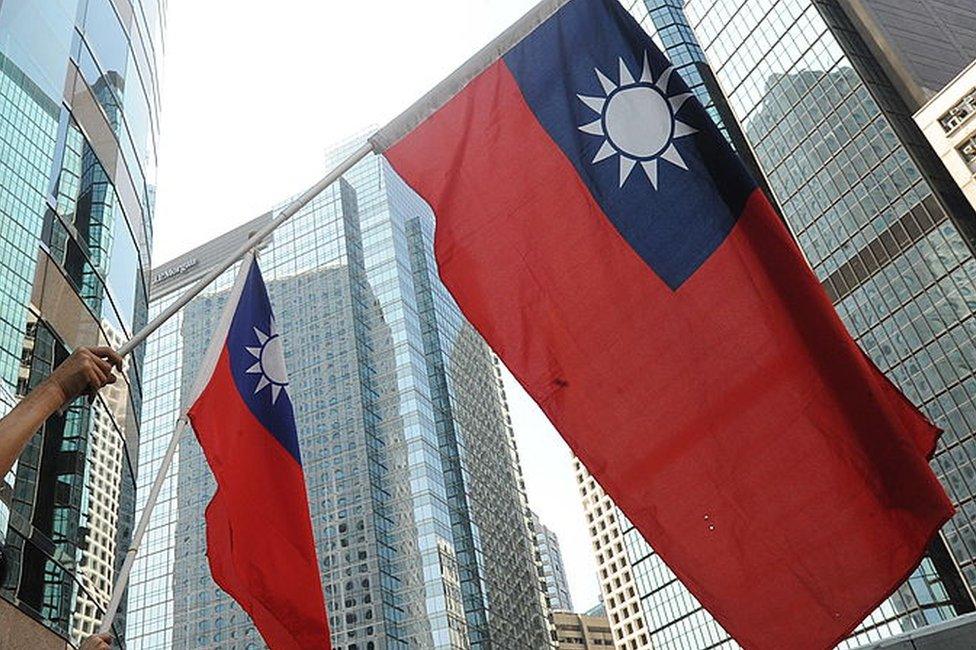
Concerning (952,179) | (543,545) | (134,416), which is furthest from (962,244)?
(543,545)

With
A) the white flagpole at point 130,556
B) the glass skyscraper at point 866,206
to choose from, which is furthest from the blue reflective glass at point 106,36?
the glass skyscraper at point 866,206

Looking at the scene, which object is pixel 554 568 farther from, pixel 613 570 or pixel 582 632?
pixel 613 570

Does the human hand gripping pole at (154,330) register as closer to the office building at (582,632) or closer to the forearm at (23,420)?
the forearm at (23,420)

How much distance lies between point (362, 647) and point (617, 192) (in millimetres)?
77394

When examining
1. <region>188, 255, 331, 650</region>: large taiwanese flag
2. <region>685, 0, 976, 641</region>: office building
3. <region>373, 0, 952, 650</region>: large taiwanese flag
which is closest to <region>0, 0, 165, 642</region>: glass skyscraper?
<region>188, 255, 331, 650</region>: large taiwanese flag

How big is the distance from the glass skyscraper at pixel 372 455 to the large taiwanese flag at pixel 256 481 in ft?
245

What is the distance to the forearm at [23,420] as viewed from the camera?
110 inches

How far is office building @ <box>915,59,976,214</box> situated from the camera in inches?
2458

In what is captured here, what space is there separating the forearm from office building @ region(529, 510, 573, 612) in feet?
590

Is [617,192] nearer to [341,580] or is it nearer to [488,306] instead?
[488,306]

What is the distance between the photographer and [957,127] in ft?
208

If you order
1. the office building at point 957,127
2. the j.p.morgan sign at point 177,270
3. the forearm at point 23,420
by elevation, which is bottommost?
the forearm at point 23,420

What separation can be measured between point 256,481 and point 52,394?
3775mm

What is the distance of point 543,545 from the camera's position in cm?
18662
